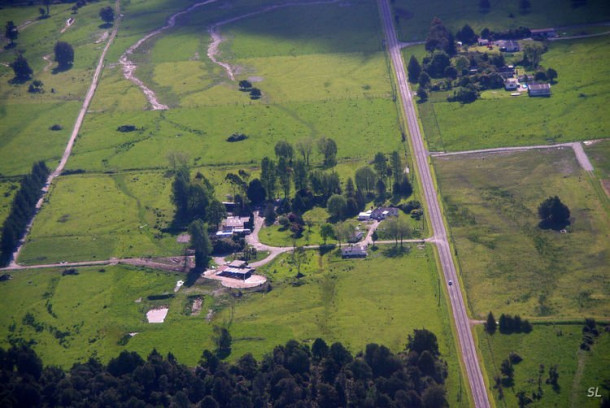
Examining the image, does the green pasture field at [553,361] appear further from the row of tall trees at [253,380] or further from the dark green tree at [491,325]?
the row of tall trees at [253,380]

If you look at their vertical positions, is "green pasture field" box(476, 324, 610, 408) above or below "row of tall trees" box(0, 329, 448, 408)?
below

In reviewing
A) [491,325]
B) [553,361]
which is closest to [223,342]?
[491,325]

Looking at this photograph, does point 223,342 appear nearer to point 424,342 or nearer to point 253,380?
point 253,380

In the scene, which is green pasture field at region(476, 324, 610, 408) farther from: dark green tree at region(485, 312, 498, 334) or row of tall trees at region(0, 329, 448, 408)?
row of tall trees at region(0, 329, 448, 408)

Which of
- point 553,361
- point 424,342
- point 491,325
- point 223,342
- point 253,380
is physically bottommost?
point 491,325

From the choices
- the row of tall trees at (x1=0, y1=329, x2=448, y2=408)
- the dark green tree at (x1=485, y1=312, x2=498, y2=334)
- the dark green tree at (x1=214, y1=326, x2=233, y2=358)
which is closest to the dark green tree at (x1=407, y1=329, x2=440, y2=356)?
the row of tall trees at (x1=0, y1=329, x2=448, y2=408)

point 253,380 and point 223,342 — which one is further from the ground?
point 253,380

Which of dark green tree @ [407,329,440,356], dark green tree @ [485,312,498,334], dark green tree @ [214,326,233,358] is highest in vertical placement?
dark green tree @ [214,326,233,358]

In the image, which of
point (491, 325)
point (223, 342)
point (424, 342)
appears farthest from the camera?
point (223, 342)
